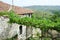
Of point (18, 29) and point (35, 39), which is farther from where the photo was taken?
point (18, 29)

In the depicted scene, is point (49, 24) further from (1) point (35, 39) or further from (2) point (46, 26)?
(1) point (35, 39)

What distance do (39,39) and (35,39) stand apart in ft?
0.72

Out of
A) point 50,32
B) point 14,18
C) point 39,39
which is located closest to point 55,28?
point 50,32

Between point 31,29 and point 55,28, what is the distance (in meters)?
1.32

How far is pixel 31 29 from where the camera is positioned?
10875mm

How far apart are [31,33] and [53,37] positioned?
1256 millimetres

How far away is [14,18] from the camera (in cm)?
1130

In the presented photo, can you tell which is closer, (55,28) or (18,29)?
(55,28)

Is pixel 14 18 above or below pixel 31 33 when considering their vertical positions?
above

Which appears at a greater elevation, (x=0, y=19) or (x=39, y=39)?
(x=0, y=19)

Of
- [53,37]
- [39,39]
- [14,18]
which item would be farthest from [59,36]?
[14,18]

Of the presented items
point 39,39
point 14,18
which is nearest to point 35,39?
point 39,39

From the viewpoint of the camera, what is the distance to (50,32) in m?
10.5

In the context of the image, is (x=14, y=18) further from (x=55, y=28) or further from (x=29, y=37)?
(x=55, y=28)
